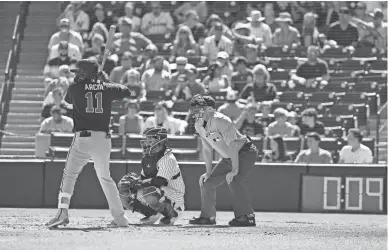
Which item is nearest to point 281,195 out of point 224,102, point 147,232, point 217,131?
point 224,102

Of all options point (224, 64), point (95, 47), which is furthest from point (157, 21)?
point (224, 64)

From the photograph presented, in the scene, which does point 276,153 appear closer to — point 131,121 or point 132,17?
point 131,121

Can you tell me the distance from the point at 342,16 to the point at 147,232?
11266 millimetres

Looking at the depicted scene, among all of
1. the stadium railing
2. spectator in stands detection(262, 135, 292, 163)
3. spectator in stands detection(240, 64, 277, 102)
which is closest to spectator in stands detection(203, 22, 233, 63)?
spectator in stands detection(240, 64, 277, 102)

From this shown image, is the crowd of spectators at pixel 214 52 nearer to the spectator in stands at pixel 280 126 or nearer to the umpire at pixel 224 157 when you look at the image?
the spectator in stands at pixel 280 126

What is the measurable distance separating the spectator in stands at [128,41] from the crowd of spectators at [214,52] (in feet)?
0.07

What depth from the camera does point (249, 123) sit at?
51.9 ft

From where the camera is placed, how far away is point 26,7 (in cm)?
2123

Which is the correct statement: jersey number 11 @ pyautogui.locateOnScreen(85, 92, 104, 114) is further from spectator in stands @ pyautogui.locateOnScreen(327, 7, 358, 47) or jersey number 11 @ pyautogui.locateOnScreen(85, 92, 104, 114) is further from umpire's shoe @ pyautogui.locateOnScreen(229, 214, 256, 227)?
spectator in stands @ pyautogui.locateOnScreen(327, 7, 358, 47)

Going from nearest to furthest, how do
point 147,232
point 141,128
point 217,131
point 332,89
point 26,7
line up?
1. point 147,232
2. point 217,131
3. point 141,128
4. point 332,89
5. point 26,7

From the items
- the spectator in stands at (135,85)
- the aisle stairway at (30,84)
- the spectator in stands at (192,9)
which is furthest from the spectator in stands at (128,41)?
the aisle stairway at (30,84)

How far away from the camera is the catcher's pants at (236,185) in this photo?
10.5 meters

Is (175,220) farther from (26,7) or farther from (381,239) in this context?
(26,7)

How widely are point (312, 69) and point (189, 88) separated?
2.53 m
